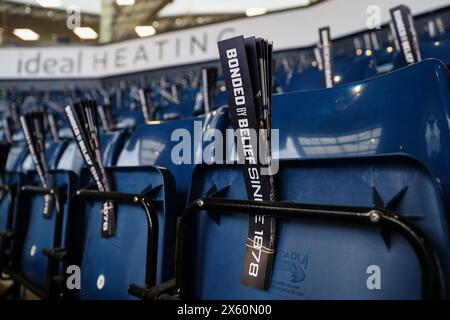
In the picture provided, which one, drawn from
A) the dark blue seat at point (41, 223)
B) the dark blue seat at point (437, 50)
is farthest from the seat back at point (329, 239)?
the dark blue seat at point (437, 50)

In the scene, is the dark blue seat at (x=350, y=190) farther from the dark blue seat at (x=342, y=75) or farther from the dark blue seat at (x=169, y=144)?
the dark blue seat at (x=342, y=75)

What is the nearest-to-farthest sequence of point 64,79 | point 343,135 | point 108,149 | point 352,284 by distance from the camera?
point 352,284 < point 343,135 < point 108,149 < point 64,79

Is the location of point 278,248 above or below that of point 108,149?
below

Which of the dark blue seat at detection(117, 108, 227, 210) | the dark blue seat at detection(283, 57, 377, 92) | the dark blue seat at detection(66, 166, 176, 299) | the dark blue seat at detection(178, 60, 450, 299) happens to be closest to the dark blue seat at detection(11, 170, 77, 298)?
the dark blue seat at detection(66, 166, 176, 299)

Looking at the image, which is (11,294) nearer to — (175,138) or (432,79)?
(175,138)

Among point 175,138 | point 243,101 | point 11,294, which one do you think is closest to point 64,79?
point 11,294

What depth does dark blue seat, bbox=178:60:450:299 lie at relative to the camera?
0.47 m

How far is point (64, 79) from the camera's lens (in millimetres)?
5086

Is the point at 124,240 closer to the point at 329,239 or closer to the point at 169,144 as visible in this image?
the point at 169,144

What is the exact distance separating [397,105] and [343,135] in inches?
4.0

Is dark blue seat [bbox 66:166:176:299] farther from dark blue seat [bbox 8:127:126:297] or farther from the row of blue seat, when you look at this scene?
dark blue seat [bbox 8:127:126:297]

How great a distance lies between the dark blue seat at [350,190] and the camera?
0.47 m

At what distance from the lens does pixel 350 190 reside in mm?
545
